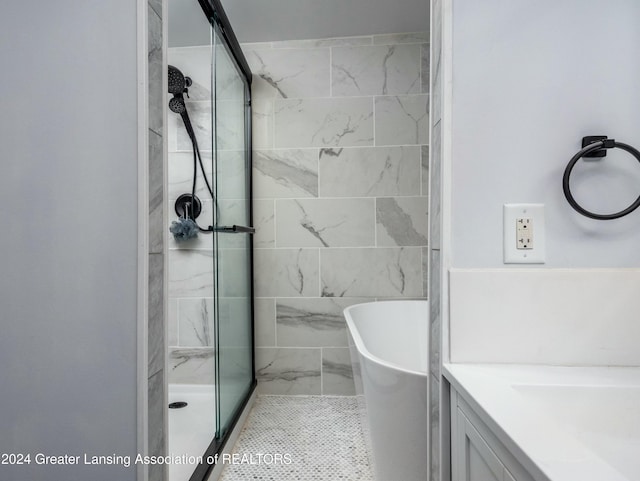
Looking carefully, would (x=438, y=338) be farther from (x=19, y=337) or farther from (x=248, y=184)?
(x=248, y=184)

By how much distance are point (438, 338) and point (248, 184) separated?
1682 millimetres

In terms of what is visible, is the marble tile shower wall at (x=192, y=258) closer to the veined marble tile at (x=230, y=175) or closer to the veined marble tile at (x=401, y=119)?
the veined marble tile at (x=230, y=175)

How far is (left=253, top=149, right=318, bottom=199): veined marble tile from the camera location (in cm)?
231

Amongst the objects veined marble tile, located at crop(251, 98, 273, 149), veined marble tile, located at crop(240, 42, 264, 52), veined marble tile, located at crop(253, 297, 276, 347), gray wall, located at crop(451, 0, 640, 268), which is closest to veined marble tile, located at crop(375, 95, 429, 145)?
veined marble tile, located at crop(251, 98, 273, 149)

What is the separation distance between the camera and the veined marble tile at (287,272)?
7.60ft

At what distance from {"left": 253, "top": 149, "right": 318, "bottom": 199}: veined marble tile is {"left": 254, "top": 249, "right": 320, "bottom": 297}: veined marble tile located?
37 cm

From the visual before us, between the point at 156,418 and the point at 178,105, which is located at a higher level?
the point at 178,105

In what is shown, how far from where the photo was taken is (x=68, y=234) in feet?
2.72

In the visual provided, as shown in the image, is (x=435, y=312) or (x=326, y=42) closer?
(x=435, y=312)

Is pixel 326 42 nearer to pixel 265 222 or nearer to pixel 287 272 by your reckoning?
pixel 265 222

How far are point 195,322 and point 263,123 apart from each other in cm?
128

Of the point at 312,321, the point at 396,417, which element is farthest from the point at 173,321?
the point at 396,417

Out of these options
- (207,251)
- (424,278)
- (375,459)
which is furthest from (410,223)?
(375,459)

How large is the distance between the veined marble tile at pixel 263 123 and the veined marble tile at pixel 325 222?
387 mm
